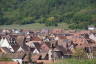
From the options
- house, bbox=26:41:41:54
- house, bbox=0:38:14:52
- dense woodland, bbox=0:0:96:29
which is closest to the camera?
house, bbox=26:41:41:54

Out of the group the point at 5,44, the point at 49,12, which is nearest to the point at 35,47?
the point at 5,44

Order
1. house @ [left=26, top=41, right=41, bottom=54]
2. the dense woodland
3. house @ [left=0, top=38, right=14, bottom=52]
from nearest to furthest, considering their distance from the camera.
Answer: house @ [left=26, top=41, right=41, bottom=54]
house @ [left=0, top=38, right=14, bottom=52]
the dense woodland

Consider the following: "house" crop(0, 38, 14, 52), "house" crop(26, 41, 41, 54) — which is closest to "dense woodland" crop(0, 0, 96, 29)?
"house" crop(0, 38, 14, 52)

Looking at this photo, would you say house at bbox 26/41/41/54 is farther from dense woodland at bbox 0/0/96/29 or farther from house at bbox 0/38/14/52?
dense woodland at bbox 0/0/96/29

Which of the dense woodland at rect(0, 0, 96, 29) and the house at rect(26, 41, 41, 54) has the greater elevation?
the house at rect(26, 41, 41, 54)

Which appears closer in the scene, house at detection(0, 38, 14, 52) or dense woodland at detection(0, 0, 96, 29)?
house at detection(0, 38, 14, 52)

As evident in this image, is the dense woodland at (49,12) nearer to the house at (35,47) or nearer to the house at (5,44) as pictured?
the house at (5,44)

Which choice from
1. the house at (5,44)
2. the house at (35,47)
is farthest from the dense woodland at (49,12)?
the house at (35,47)

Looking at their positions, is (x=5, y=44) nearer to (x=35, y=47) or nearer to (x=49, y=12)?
(x=35, y=47)

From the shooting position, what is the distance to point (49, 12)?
121 meters

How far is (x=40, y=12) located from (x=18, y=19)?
24.8 feet

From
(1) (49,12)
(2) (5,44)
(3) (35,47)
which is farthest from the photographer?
(1) (49,12)

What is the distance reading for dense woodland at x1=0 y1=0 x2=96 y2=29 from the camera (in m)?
106

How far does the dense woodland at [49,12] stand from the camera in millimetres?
106438
